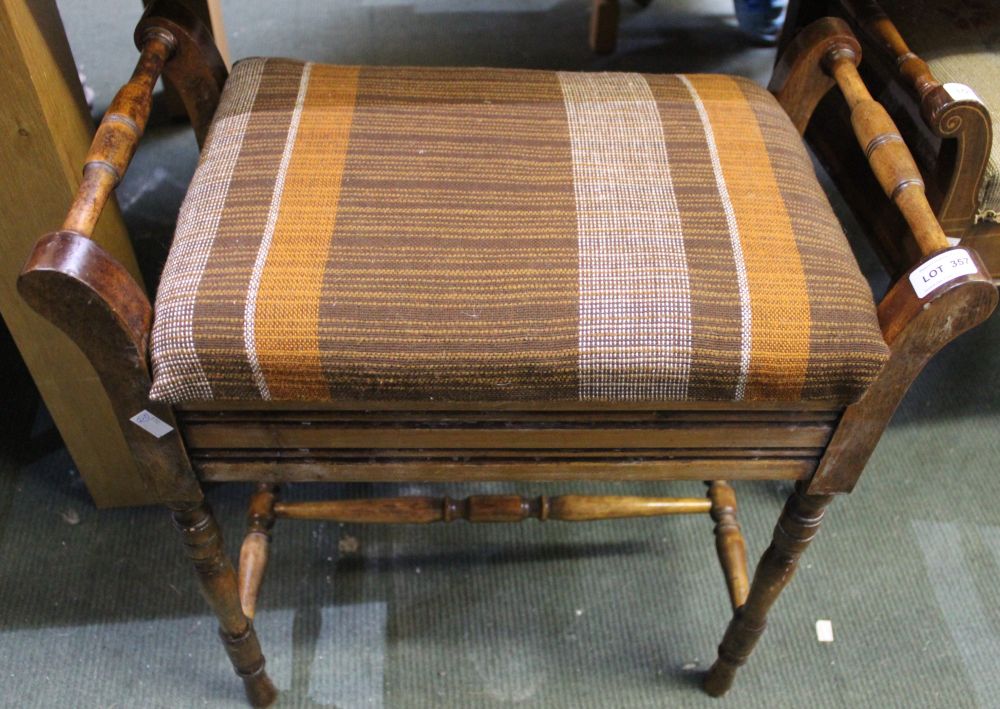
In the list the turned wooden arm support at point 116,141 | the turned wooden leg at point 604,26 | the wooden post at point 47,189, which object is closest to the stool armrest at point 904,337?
the turned wooden arm support at point 116,141

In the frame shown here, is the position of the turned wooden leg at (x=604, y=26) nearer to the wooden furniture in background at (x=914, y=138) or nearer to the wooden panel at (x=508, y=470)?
the wooden furniture in background at (x=914, y=138)

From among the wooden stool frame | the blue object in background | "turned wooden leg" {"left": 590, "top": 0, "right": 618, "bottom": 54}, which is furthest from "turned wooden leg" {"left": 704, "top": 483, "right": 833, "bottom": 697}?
the blue object in background

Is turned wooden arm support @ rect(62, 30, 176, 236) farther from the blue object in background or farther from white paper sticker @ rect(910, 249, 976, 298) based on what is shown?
the blue object in background

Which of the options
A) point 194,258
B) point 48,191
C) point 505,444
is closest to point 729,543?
point 505,444

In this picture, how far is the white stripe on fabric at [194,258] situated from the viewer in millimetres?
562

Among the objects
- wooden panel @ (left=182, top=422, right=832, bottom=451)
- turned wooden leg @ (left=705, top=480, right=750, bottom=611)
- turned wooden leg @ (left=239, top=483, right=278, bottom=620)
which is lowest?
turned wooden leg @ (left=705, top=480, right=750, bottom=611)

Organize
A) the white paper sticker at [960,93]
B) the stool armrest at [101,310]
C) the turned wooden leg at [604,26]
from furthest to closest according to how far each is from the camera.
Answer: the turned wooden leg at [604,26], the white paper sticker at [960,93], the stool armrest at [101,310]

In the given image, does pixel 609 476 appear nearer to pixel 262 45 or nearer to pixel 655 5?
pixel 262 45

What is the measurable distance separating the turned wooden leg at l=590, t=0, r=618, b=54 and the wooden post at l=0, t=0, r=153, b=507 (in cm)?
98

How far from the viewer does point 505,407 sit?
623 millimetres

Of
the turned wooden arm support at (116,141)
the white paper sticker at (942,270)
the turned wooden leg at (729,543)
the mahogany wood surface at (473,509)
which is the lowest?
the turned wooden leg at (729,543)

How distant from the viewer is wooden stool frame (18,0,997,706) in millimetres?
558

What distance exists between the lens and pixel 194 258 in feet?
1.96

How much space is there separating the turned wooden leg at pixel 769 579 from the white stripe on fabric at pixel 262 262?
1.30 feet
